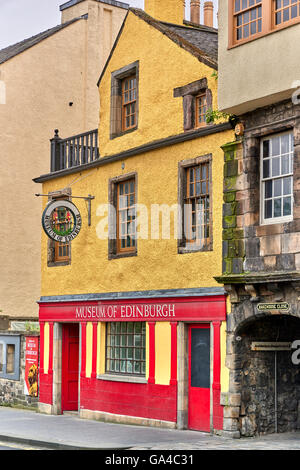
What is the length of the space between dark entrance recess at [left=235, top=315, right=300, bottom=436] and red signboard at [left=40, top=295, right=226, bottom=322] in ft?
2.76

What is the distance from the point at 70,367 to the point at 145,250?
4896mm

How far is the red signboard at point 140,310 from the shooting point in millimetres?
17031

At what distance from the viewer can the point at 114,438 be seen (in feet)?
54.4

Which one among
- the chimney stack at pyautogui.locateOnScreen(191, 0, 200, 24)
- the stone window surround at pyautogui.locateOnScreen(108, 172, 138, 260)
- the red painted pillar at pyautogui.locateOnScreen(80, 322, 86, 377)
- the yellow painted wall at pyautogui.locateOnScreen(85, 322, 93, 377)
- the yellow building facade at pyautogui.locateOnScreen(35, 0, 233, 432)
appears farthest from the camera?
the chimney stack at pyautogui.locateOnScreen(191, 0, 200, 24)

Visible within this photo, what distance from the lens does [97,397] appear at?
2052 centimetres

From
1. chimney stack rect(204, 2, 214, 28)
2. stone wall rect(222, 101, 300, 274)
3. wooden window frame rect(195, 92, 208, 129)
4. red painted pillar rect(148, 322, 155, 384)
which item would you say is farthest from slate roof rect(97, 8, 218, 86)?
chimney stack rect(204, 2, 214, 28)

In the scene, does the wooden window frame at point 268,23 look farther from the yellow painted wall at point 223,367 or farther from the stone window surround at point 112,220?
the yellow painted wall at point 223,367

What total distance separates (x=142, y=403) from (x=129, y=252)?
3.56 metres

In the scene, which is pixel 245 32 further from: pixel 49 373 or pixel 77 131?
Result: pixel 77 131

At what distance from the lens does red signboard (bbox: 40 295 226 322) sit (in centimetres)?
1703

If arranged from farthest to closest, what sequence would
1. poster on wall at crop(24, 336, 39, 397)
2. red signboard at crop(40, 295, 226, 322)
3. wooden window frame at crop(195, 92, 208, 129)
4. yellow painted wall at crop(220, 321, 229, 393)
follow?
poster on wall at crop(24, 336, 39, 397), wooden window frame at crop(195, 92, 208, 129), red signboard at crop(40, 295, 226, 322), yellow painted wall at crop(220, 321, 229, 393)

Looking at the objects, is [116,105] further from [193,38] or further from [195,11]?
[195,11]

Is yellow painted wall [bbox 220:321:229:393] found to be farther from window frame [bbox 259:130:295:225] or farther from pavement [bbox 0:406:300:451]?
window frame [bbox 259:130:295:225]
